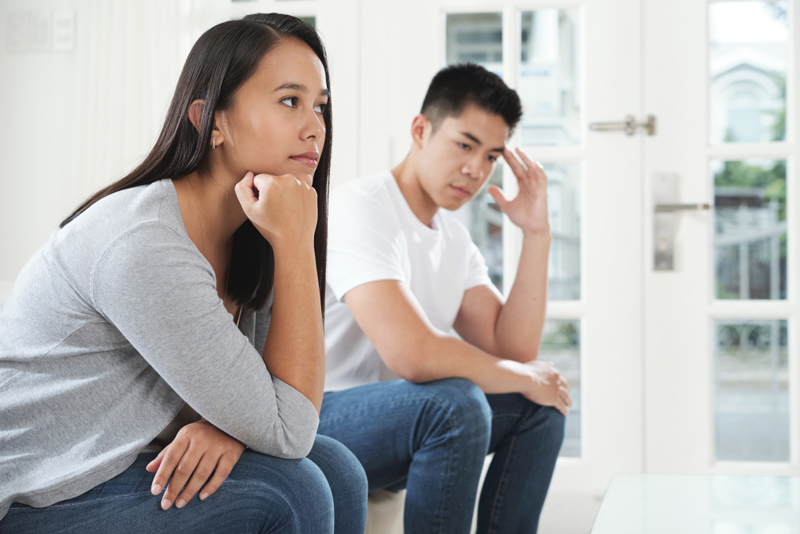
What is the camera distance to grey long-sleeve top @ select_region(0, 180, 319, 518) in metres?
0.72

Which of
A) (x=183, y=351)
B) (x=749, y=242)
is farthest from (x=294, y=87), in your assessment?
(x=749, y=242)

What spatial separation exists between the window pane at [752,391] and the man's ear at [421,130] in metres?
2.44

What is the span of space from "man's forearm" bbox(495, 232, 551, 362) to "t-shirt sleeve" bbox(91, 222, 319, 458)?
0.82m

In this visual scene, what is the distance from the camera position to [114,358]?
30.7 inches

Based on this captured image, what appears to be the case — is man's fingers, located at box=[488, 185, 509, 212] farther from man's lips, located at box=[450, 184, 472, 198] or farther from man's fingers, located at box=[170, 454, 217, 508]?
man's fingers, located at box=[170, 454, 217, 508]

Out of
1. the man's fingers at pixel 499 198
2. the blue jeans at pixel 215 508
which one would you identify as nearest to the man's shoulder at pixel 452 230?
the man's fingers at pixel 499 198

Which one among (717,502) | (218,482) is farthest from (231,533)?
(717,502)

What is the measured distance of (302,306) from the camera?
847 millimetres

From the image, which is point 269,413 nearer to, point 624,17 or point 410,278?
point 410,278

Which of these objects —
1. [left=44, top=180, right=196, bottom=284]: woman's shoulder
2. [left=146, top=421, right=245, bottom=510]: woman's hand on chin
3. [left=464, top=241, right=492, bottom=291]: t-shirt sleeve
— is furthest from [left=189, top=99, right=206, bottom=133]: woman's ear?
[left=464, top=241, right=492, bottom=291]: t-shirt sleeve

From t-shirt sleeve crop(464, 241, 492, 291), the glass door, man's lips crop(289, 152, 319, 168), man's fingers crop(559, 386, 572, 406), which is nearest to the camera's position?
man's lips crop(289, 152, 319, 168)

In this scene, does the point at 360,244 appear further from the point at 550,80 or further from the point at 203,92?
the point at 550,80

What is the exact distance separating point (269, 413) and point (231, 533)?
5.4 inches

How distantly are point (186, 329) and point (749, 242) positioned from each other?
5.38 metres
